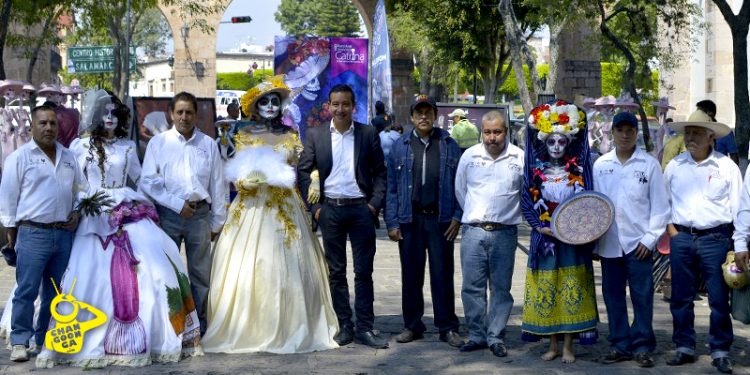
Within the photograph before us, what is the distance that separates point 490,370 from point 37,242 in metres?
3.19

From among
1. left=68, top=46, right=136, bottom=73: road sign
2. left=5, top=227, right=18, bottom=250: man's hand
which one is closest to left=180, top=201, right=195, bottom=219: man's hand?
left=5, top=227, right=18, bottom=250: man's hand

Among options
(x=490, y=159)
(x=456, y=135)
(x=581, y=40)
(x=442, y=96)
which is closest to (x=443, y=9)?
(x=581, y=40)

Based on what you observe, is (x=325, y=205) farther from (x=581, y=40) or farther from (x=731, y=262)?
(x=581, y=40)

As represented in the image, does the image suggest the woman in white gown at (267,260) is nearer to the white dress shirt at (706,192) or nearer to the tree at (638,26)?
the white dress shirt at (706,192)

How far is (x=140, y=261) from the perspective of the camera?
25.8 feet

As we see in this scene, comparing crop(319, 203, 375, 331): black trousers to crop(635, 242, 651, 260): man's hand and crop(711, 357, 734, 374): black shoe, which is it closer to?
crop(635, 242, 651, 260): man's hand

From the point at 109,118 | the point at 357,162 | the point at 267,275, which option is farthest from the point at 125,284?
the point at 357,162

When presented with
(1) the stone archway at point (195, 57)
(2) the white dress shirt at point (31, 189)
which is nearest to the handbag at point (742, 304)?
(2) the white dress shirt at point (31, 189)

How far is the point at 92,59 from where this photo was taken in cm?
2725

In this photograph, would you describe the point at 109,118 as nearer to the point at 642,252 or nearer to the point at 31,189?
the point at 31,189

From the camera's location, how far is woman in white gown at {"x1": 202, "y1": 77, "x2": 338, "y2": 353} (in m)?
8.13

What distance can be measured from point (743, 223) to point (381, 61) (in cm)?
902

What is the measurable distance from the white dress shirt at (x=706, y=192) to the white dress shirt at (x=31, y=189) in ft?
14.0

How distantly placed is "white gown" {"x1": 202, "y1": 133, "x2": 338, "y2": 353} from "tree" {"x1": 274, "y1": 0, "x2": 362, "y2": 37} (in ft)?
321
